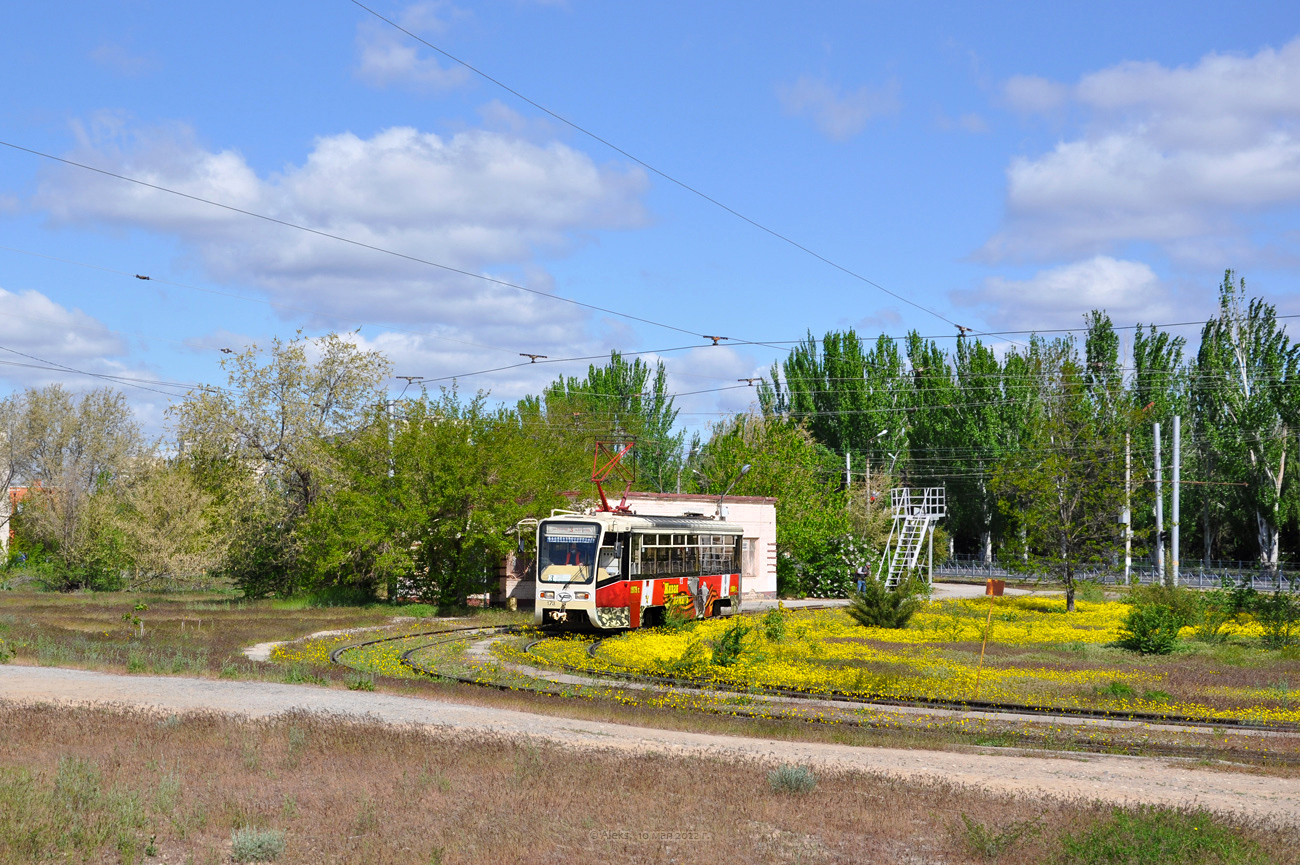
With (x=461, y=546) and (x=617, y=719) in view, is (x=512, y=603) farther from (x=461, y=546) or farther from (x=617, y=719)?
(x=617, y=719)

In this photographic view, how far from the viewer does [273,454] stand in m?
46.1

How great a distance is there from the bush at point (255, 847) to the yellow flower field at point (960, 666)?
1345cm

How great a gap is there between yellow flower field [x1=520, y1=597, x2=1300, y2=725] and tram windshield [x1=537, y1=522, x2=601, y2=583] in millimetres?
1772

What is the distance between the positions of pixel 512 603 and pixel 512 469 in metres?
6.27

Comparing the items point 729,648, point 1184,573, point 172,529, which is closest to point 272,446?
point 172,529

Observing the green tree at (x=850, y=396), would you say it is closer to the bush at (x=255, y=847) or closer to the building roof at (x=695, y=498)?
the building roof at (x=695, y=498)

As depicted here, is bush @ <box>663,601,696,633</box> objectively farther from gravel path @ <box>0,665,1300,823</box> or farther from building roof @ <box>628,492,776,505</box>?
gravel path @ <box>0,665,1300,823</box>

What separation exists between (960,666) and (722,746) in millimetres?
11407

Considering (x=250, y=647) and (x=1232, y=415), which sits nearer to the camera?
(x=250, y=647)

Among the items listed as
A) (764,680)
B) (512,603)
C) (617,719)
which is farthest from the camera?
(512,603)

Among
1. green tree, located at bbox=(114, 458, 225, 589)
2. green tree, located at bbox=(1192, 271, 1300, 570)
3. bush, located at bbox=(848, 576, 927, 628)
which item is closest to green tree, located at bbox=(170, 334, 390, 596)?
green tree, located at bbox=(114, 458, 225, 589)

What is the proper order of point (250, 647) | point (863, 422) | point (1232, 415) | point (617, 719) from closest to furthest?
point (617, 719) < point (250, 647) < point (1232, 415) < point (863, 422)

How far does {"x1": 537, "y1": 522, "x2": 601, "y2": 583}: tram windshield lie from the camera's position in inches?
1170

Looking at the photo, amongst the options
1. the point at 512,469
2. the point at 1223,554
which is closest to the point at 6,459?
the point at 512,469
